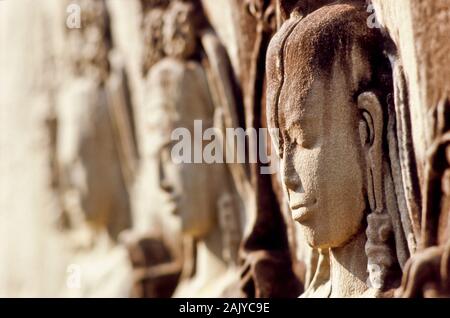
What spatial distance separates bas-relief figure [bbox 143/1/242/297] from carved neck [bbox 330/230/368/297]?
137cm

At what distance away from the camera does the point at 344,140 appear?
4.45m

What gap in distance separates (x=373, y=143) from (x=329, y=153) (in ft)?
0.41

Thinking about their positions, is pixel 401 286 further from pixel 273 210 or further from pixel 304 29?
pixel 273 210

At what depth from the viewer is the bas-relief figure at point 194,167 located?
19.5ft

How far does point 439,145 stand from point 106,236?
3.23 m

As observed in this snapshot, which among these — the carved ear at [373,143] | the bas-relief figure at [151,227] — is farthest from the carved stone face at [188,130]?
the carved ear at [373,143]

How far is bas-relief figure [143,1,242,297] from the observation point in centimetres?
595

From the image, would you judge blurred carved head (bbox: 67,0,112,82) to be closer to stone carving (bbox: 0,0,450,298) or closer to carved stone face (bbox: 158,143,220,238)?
stone carving (bbox: 0,0,450,298)

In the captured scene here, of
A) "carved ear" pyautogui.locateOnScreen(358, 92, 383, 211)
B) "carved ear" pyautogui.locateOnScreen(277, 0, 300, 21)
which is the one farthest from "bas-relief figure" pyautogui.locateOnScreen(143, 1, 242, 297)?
"carved ear" pyautogui.locateOnScreen(358, 92, 383, 211)

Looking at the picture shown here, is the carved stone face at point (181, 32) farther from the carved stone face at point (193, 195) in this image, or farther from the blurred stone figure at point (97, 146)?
the blurred stone figure at point (97, 146)

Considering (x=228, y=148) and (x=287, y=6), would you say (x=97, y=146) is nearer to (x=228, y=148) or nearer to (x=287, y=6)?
(x=228, y=148)

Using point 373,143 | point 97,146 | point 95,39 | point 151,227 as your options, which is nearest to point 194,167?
point 151,227

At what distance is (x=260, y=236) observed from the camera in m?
5.32

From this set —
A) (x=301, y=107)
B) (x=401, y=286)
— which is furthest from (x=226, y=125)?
(x=401, y=286)
